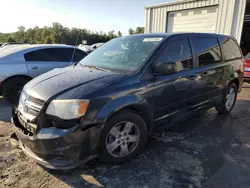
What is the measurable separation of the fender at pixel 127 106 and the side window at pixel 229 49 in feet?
8.54

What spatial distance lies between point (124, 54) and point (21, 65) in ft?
10.3

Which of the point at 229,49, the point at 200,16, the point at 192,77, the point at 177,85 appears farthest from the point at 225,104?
the point at 200,16

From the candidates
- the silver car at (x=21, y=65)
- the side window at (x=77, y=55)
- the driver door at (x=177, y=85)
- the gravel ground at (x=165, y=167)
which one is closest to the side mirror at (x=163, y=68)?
the driver door at (x=177, y=85)

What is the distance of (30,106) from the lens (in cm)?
240

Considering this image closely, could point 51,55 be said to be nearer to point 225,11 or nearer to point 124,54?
point 124,54

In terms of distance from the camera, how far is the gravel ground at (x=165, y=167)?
2.38 meters

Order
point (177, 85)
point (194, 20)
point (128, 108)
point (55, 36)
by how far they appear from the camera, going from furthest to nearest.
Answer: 1. point (55, 36)
2. point (194, 20)
3. point (177, 85)
4. point (128, 108)

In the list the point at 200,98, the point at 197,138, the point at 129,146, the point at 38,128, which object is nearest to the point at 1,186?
the point at 38,128

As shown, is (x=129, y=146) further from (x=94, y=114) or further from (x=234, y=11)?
(x=234, y=11)

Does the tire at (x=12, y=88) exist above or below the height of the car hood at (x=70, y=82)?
below

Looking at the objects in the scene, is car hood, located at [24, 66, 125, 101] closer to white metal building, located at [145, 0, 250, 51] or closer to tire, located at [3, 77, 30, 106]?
tire, located at [3, 77, 30, 106]

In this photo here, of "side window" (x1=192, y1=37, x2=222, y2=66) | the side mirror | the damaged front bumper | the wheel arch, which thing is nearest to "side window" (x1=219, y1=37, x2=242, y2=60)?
"side window" (x1=192, y1=37, x2=222, y2=66)

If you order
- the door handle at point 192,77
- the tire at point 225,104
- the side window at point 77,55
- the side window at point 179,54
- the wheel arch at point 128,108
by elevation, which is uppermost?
the side window at point 179,54

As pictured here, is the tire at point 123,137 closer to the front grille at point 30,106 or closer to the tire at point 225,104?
the front grille at point 30,106
